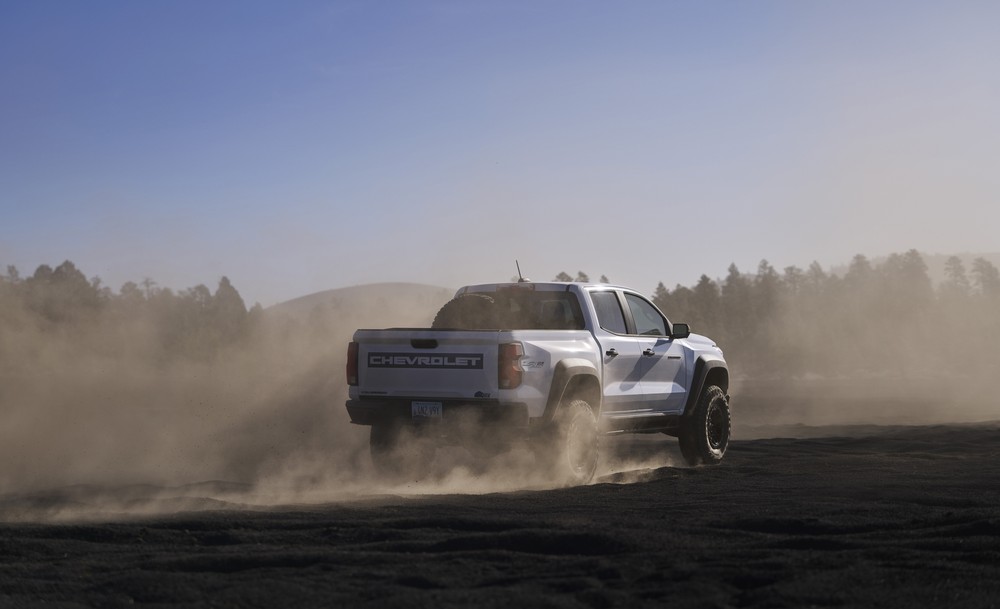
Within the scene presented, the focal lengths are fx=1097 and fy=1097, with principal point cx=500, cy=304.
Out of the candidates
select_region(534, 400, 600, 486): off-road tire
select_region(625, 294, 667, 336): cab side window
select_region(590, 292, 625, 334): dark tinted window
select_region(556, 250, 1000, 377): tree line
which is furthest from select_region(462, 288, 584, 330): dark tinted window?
select_region(556, 250, 1000, 377): tree line

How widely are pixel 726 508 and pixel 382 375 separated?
3.72 m

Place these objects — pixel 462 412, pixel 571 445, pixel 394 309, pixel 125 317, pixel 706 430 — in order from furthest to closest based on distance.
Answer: pixel 125 317
pixel 394 309
pixel 706 430
pixel 571 445
pixel 462 412

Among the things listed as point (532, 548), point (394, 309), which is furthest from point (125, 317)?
point (532, 548)

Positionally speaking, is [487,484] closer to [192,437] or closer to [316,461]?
[316,461]

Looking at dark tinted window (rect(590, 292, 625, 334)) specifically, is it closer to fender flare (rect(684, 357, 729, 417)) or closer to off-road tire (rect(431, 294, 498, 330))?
off-road tire (rect(431, 294, 498, 330))

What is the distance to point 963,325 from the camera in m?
103

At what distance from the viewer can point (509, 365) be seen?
9.94 meters

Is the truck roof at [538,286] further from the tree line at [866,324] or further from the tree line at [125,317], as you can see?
the tree line at [866,324]

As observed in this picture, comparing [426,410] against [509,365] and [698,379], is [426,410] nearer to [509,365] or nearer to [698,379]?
[509,365]

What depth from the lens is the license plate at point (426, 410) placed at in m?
10.2

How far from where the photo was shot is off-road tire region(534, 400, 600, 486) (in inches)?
404

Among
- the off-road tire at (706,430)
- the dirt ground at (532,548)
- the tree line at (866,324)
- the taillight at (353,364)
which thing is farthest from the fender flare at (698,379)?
the tree line at (866,324)

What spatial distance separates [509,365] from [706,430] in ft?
13.1

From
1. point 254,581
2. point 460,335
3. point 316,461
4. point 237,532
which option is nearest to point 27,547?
point 237,532
